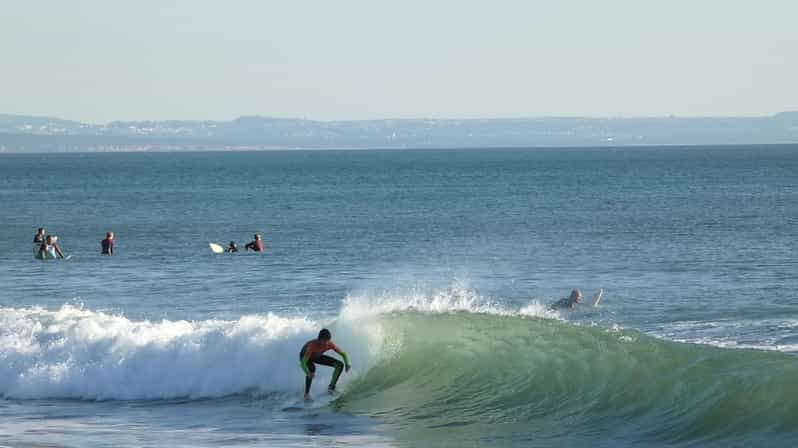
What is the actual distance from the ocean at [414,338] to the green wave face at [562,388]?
49 mm

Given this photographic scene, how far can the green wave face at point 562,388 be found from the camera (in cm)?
1861

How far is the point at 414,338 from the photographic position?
24.8m

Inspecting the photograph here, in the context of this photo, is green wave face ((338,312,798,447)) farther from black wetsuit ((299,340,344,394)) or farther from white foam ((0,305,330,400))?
white foam ((0,305,330,400))

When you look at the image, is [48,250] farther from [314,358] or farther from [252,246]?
[314,358]

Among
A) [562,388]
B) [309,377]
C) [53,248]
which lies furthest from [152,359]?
[53,248]

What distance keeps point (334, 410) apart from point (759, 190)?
80.1 meters

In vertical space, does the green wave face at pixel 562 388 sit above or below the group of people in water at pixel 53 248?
above

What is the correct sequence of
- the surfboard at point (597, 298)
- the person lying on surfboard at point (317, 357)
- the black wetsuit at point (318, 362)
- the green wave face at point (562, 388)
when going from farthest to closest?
the surfboard at point (597, 298) < the black wetsuit at point (318, 362) < the person lying on surfboard at point (317, 357) < the green wave face at point (562, 388)

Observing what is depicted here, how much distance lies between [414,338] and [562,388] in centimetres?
427

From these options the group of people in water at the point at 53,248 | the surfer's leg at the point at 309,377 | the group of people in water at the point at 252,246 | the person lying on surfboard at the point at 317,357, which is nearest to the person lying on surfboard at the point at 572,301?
the person lying on surfboard at the point at 317,357

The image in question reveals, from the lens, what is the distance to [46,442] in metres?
18.6

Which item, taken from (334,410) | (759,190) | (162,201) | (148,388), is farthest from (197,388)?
(759,190)

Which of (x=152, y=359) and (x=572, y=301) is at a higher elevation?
(x=572, y=301)

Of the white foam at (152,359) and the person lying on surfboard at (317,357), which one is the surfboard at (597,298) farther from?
the person lying on surfboard at (317,357)
